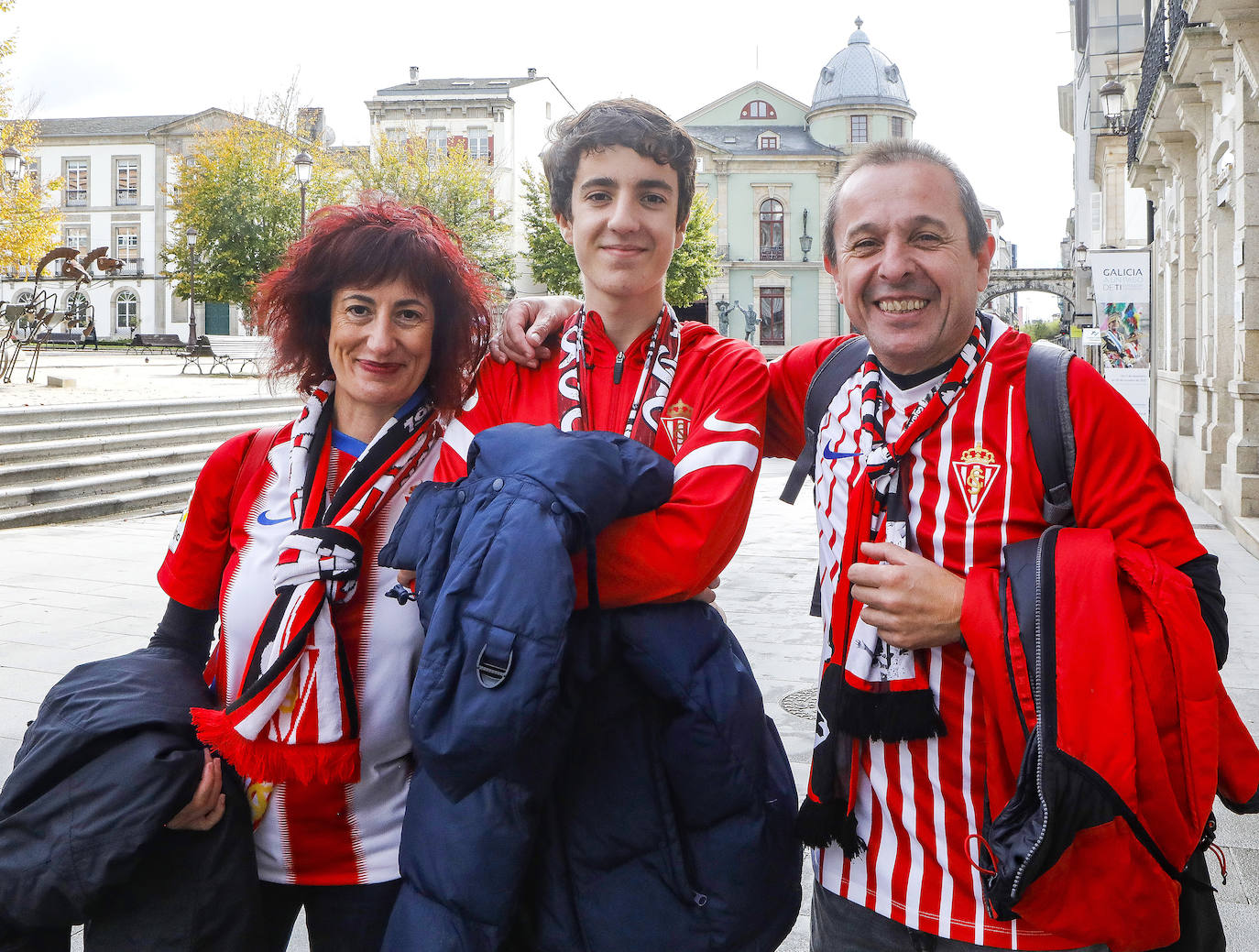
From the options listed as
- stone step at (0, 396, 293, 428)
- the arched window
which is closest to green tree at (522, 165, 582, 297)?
stone step at (0, 396, 293, 428)

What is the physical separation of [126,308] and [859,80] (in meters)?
41.6

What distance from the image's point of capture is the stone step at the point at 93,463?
35.6 ft

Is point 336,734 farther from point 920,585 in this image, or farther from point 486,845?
point 920,585

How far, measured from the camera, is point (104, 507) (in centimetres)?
1112

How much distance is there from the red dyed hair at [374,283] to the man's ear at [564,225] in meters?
0.28

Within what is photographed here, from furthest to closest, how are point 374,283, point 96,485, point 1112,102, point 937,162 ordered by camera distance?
point 1112,102 → point 96,485 → point 374,283 → point 937,162

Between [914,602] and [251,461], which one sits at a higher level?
[251,461]

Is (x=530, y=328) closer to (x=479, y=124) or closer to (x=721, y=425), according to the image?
(x=721, y=425)

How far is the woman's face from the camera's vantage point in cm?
225

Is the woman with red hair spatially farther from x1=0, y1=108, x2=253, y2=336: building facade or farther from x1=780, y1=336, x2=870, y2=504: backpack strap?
x1=0, y1=108, x2=253, y2=336: building facade

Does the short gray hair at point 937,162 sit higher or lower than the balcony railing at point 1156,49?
lower

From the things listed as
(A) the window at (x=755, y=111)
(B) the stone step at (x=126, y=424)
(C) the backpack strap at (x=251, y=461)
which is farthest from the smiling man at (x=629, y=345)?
(A) the window at (x=755, y=111)

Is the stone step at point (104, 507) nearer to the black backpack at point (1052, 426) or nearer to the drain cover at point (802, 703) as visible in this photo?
the drain cover at point (802, 703)

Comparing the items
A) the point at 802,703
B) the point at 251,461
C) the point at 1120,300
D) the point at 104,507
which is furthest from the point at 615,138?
the point at 1120,300
